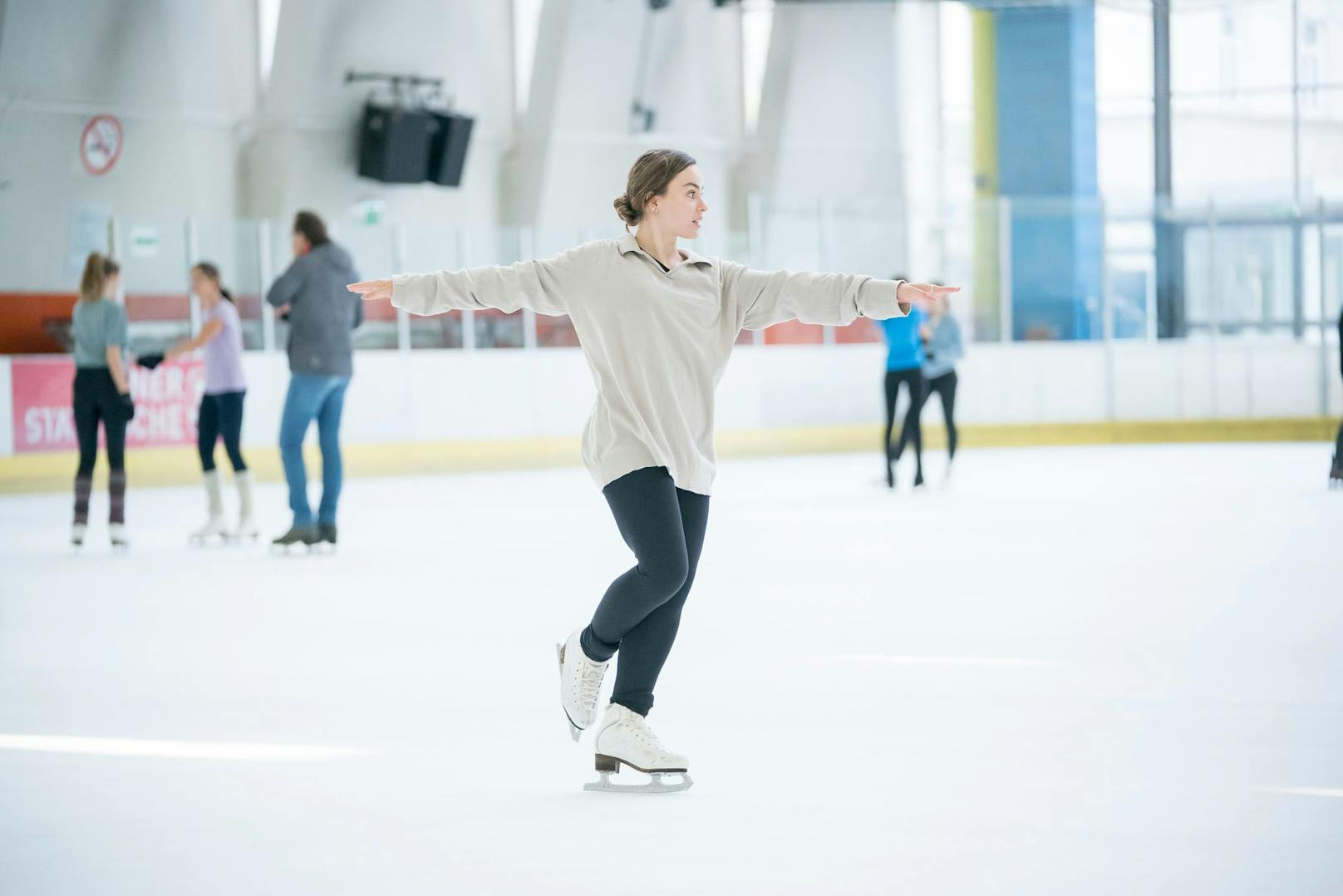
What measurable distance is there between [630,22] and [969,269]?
15.8 ft

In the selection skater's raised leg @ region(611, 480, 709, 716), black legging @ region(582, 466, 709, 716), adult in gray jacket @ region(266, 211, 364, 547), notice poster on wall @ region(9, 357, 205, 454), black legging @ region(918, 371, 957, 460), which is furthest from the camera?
notice poster on wall @ region(9, 357, 205, 454)

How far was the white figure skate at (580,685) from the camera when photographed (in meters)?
2.83

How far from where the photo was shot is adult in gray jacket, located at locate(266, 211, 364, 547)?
21.4ft

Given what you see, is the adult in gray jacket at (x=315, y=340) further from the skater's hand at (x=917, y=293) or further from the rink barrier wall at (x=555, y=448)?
the rink barrier wall at (x=555, y=448)

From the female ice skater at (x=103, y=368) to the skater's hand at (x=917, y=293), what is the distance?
5.04 metres

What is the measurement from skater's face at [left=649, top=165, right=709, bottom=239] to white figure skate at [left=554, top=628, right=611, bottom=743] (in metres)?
0.78

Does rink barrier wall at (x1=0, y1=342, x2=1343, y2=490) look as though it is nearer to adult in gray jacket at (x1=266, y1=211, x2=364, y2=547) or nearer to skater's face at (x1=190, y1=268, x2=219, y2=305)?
skater's face at (x1=190, y1=268, x2=219, y2=305)

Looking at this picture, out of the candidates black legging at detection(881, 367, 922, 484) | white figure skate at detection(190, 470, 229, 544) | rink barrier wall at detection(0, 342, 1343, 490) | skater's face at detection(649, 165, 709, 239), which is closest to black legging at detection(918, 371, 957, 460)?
black legging at detection(881, 367, 922, 484)

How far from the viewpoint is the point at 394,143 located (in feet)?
52.4

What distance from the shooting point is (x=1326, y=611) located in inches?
189

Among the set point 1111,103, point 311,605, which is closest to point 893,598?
point 311,605

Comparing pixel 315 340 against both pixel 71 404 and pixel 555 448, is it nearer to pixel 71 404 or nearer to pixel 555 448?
pixel 71 404

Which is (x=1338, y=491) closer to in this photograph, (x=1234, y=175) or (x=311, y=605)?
(x=311, y=605)

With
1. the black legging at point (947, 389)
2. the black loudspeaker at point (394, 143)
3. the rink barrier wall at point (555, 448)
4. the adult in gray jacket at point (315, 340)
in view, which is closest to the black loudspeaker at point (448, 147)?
the black loudspeaker at point (394, 143)
